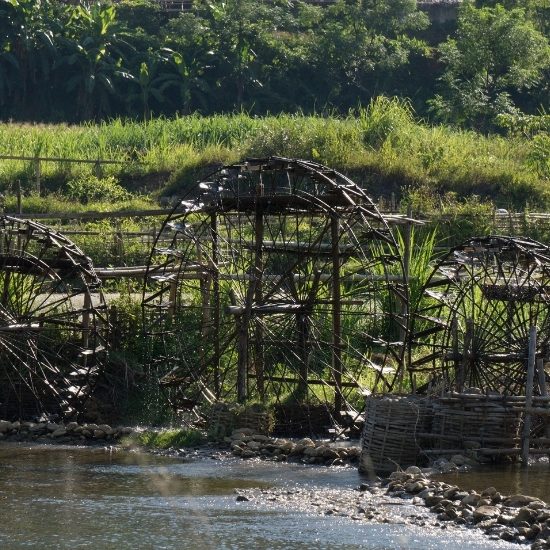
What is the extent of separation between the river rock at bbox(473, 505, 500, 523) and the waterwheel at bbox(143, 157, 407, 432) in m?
3.35

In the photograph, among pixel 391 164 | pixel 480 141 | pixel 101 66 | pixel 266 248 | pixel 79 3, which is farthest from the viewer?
pixel 79 3

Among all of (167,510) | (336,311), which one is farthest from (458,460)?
(167,510)

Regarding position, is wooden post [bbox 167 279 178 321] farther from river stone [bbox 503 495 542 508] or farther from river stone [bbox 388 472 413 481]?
river stone [bbox 503 495 542 508]

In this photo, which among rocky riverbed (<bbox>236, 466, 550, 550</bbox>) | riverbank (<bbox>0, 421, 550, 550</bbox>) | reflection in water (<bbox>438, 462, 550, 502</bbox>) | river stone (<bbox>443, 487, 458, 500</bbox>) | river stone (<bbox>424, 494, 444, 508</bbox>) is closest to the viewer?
rocky riverbed (<bbox>236, 466, 550, 550</bbox>)

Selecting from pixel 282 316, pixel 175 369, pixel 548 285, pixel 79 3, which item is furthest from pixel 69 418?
pixel 79 3

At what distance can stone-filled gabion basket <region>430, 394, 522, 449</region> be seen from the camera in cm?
1372

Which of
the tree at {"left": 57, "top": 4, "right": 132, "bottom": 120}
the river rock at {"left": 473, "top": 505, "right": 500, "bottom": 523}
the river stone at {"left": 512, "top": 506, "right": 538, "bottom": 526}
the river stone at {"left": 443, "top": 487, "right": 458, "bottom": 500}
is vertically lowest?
the river stone at {"left": 443, "top": 487, "right": 458, "bottom": 500}

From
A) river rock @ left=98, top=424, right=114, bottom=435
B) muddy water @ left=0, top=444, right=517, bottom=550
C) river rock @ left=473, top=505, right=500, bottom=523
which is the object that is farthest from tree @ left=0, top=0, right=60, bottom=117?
river rock @ left=473, top=505, right=500, bottom=523

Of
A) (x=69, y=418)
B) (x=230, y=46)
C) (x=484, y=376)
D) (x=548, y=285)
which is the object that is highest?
(x=230, y=46)

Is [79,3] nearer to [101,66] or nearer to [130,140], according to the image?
[101,66]

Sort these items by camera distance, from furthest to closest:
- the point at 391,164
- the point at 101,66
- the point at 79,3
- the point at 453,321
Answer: the point at 79,3 < the point at 101,66 < the point at 391,164 < the point at 453,321

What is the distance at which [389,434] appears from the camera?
13.6m

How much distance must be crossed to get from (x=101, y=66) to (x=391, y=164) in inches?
800

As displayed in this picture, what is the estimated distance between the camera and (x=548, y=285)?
1554 centimetres
